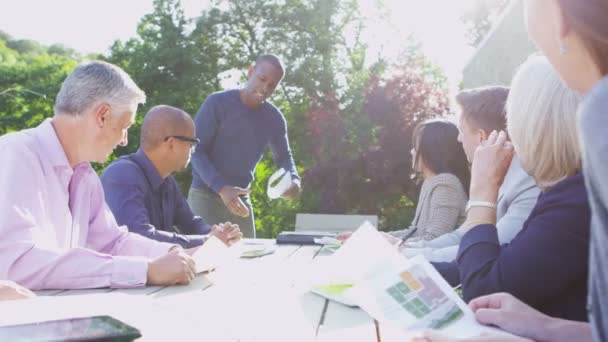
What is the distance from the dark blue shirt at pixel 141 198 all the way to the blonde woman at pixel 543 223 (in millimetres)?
1542

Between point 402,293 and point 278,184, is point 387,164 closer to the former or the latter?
point 278,184

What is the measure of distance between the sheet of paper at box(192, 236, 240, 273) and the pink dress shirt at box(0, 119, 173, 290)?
0.59ft

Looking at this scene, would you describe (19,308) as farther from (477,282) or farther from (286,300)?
(477,282)

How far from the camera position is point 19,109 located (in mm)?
19812

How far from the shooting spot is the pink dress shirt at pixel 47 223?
172 centimetres

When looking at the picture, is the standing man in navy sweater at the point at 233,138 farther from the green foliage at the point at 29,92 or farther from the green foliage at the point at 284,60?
the green foliage at the point at 29,92

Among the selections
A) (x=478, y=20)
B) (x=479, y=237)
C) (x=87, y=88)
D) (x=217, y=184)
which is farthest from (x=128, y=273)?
(x=478, y=20)

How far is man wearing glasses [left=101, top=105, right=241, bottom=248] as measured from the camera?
2744 mm

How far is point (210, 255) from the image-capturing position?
209cm

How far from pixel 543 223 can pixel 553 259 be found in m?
0.07

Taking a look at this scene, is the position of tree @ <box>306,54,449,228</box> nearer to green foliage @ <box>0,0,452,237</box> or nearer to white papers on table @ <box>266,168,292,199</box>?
green foliage @ <box>0,0,452,237</box>

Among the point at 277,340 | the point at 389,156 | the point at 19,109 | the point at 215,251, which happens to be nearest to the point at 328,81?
the point at 389,156

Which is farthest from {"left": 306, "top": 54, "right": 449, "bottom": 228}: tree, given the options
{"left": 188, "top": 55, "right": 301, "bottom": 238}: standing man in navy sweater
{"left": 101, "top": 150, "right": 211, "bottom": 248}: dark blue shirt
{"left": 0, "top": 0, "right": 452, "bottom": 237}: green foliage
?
{"left": 101, "top": 150, "right": 211, "bottom": 248}: dark blue shirt

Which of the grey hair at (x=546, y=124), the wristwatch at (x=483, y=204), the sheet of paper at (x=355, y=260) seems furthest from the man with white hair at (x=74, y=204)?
the grey hair at (x=546, y=124)
